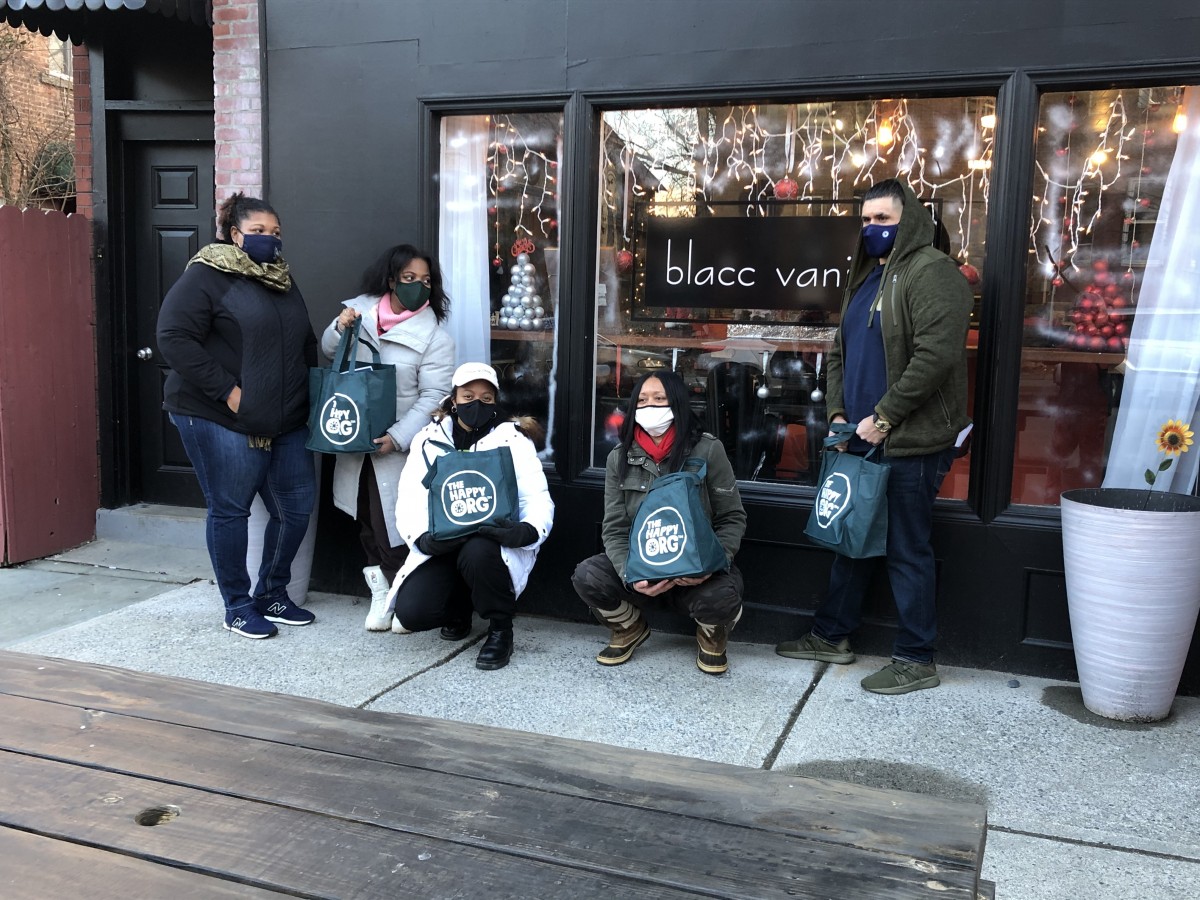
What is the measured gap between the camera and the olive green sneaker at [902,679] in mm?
4133

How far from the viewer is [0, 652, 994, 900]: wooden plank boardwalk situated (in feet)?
5.11

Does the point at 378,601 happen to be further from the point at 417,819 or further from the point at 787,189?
the point at 417,819

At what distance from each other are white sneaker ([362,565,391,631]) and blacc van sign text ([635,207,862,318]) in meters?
1.84

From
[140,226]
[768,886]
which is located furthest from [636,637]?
[140,226]

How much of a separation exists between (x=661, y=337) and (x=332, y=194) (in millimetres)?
1845

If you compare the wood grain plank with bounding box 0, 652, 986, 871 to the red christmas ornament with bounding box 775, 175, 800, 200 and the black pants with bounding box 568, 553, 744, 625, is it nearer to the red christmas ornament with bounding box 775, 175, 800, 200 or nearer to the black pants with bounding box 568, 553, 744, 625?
the black pants with bounding box 568, 553, 744, 625

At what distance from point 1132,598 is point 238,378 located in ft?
12.3

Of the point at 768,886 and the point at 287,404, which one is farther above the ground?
the point at 287,404

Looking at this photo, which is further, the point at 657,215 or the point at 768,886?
the point at 657,215

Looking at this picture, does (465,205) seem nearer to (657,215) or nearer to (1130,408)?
(657,215)

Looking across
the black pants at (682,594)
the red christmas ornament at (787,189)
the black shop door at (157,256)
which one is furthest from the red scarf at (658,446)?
the black shop door at (157,256)

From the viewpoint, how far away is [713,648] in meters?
4.32

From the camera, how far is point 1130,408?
431 cm

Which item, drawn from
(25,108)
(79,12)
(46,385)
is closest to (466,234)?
(79,12)
